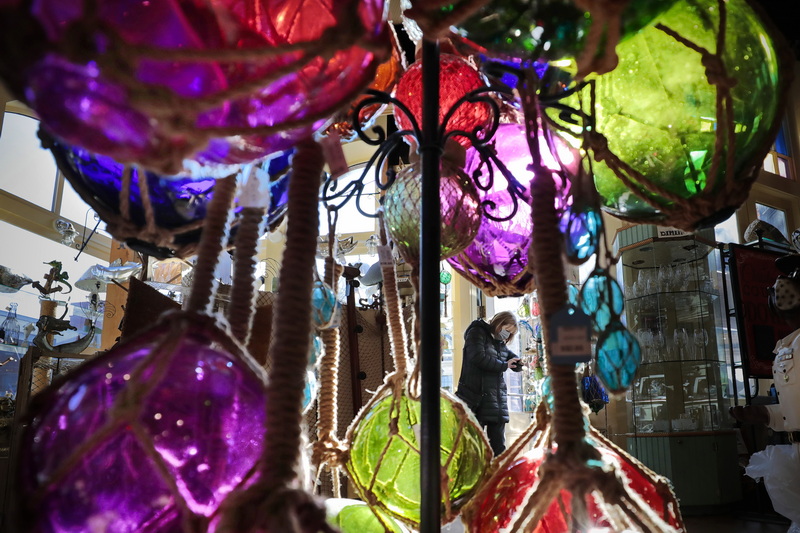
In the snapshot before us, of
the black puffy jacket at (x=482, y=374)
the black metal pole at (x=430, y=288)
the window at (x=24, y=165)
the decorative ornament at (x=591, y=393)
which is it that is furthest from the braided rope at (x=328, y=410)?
the window at (x=24, y=165)

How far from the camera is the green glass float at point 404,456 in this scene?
18.3 inches

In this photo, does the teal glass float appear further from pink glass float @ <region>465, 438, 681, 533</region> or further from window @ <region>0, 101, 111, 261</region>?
window @ <region>0, 101, 111, 261</region>

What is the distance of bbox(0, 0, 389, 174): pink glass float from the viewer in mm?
187

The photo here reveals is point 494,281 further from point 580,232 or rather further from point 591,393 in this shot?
point 591,393

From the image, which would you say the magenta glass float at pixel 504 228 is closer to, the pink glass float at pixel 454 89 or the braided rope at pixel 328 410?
the pink glass float at pixel 454 89

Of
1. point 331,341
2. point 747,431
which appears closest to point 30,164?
point 331,341

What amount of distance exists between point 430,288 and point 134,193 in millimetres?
201

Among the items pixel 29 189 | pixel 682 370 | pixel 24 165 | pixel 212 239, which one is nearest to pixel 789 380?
pixel 682 370

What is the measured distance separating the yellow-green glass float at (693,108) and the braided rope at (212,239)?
0.22 m

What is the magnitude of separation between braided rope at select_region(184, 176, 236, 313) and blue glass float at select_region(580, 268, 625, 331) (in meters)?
0.21

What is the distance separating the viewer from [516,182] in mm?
481

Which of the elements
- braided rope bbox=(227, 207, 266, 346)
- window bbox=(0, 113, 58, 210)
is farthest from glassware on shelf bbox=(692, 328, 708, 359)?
window bbox=(0, 113, 58, 210)

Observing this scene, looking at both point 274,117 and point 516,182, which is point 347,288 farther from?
point 274,117

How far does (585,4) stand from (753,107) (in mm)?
176
